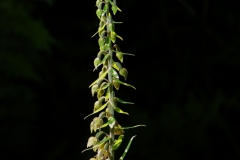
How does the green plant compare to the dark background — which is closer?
the green plant

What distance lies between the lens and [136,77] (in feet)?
18.3

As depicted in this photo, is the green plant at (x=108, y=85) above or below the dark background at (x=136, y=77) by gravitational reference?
below

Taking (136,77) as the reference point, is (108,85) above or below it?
below

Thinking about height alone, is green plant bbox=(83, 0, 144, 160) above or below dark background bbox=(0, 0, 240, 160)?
below

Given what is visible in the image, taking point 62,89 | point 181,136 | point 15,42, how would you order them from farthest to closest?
point 62,89 < point 181,136 < point 15,42

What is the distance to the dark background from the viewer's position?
459cm

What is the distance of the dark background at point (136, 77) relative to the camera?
4.59 metres

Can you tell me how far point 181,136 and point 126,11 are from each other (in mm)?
1362

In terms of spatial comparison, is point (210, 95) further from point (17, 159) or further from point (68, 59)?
point (17, 159)

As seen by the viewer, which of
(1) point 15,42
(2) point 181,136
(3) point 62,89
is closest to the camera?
(1) point 15,42

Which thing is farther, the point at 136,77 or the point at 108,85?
the point at 136,77

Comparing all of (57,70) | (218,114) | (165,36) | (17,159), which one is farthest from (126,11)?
(17,159)

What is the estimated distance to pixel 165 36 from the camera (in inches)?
229

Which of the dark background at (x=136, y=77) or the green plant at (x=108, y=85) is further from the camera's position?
the dark background at (x=136, y=77)
